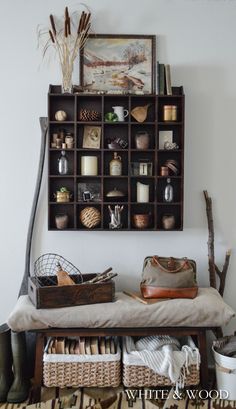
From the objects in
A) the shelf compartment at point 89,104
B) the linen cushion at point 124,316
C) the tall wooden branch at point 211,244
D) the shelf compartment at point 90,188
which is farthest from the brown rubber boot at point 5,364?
the shelf compartment at point 89,104

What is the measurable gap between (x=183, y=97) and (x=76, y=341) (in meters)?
1.65

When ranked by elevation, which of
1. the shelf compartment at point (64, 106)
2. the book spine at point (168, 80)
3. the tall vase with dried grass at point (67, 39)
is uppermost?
the tall vase with dried grass at point (67, 39)

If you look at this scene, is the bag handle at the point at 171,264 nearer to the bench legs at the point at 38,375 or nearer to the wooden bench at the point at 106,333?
the wooden bench at the point at 106,333

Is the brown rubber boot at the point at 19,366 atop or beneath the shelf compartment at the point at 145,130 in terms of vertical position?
beneath

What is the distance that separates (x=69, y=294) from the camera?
93.8 inches

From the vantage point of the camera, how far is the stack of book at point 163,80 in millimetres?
2641

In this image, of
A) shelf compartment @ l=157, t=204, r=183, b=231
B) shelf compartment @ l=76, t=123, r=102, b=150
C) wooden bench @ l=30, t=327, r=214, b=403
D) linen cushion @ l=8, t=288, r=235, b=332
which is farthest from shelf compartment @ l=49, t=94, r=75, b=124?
wooden bench @ l=30, t=327, r=214, b=403

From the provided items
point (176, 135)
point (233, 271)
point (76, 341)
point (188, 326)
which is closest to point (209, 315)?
point (188, 326)

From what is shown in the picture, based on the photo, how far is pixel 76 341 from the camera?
2.47 meters

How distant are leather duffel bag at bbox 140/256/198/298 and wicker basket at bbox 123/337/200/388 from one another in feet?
1.31

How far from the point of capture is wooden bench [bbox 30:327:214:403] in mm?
2344

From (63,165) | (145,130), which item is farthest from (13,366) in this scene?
(145,130)

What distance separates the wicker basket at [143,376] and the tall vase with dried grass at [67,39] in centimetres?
170

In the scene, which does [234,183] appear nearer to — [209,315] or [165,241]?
[165,241]
